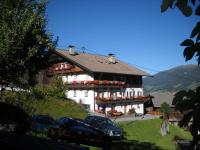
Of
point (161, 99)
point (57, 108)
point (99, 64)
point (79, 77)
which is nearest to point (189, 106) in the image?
point (57, 108)

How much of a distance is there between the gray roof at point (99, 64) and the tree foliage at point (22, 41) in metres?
32.5

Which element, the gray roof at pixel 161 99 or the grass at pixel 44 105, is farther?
the gray roof at pixel 161 99

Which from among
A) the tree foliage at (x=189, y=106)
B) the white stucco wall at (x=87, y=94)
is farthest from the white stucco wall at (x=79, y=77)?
the tree foliage at (x=189, y=106)

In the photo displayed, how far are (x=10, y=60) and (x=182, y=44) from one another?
20570 millimetres

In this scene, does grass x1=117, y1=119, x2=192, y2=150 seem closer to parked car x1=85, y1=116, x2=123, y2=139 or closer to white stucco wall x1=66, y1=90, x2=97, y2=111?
parked car x1=85, y1=116, x2=123, y2=139

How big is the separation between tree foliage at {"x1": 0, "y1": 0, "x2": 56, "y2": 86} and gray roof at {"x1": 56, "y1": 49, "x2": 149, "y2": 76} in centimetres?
3248

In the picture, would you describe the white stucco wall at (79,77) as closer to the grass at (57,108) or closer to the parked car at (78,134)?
the grass at (57,108)

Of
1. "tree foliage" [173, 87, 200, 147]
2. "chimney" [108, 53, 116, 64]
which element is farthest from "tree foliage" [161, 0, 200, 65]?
"chimney" [108, 53, 116, 64]

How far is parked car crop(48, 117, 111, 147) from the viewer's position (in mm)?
18737

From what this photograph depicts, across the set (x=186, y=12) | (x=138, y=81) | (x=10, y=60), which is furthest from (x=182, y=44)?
(x=138, y=81)

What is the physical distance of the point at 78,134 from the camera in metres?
20.4

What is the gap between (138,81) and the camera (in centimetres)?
7312

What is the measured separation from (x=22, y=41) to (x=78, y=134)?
27.0 ft

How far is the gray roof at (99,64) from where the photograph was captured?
199 ft
